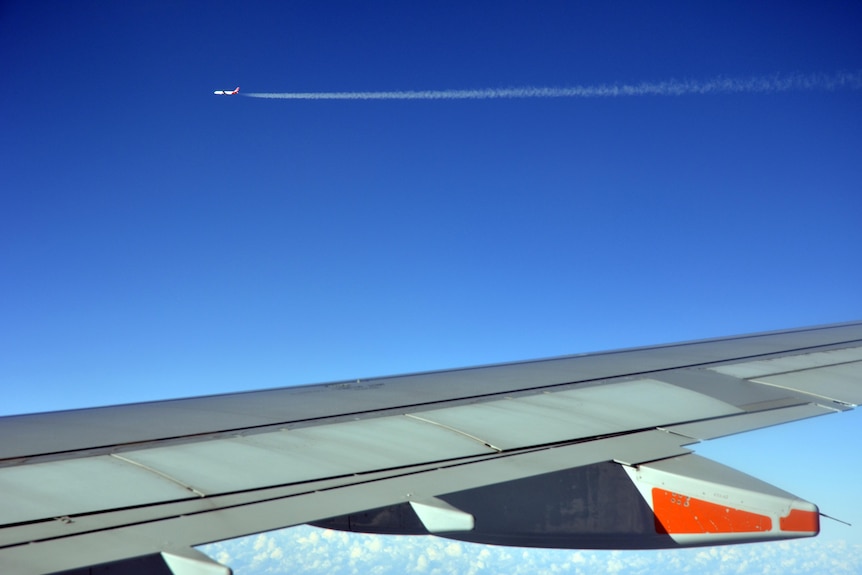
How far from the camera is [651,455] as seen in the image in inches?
193

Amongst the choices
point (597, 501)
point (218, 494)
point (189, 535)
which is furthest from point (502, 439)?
point (189, 535)

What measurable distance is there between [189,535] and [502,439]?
7.45 ft

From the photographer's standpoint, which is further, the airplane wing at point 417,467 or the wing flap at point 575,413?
the wing flap at point 575,413

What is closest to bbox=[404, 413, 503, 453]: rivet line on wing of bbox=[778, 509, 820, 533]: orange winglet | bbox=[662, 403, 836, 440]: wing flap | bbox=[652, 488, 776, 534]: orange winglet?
bbox=[652, 488, 776, 534]: orange winglet

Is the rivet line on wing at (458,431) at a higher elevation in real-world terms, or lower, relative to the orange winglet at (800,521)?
higher

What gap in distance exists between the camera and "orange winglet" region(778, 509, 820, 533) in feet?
14.9

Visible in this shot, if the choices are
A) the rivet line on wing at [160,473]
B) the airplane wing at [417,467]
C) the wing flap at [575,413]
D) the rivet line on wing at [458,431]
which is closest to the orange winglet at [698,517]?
the airplane wing at [417,467]

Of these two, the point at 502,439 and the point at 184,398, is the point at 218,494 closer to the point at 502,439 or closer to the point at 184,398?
the point at 502,439

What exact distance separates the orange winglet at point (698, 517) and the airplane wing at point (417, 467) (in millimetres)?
12

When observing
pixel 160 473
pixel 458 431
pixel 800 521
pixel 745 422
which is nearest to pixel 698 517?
pixel 800 521

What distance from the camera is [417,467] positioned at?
4.28 meters

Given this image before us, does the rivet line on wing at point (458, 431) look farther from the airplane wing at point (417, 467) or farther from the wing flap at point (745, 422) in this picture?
the wing flap at point (745, 422)

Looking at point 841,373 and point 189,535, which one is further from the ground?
point 841,373

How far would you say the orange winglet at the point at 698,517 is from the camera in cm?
462
